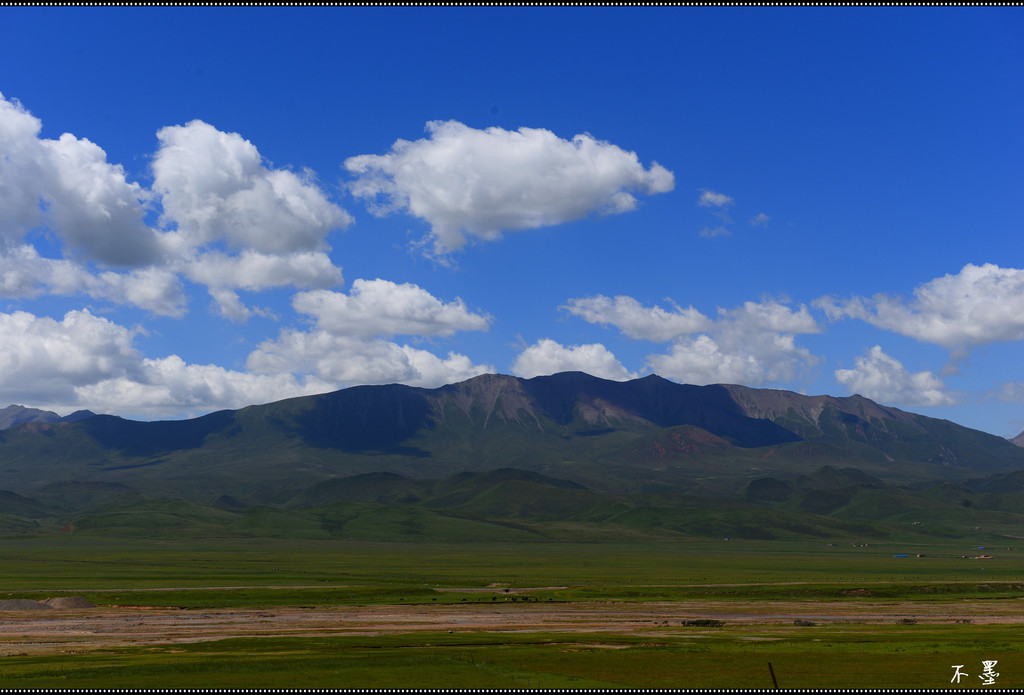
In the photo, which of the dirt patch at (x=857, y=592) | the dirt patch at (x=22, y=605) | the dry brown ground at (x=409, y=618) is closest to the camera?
the dry brown ground at (x=409, y=618)

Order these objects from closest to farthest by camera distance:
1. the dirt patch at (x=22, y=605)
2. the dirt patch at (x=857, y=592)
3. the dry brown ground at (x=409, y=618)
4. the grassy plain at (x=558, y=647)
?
1. the grassy plain at (x=558, y=647)
2. the dry brown ground at (x=409, y=618)
3. the dirt patch at (x=22, y=605)
4. the dirt patch at (x=857, y=592)

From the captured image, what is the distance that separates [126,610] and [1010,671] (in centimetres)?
9234

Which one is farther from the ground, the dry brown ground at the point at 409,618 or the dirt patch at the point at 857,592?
the dry brown ground at the point at 409,618

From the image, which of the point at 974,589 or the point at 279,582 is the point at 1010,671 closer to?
the point at 974,589

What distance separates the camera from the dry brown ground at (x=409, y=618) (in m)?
80.6

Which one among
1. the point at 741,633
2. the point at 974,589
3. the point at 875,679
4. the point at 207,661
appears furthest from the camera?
the point at 974,589

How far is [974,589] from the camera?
500 ft

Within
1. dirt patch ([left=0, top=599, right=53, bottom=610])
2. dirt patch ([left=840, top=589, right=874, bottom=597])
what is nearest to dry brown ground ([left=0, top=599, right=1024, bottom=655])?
dirt patch ([left=0, top=599, right=53, bottom=610])

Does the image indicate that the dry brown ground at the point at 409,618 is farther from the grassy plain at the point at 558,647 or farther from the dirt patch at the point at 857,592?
the dirt patch at the point at 857,592

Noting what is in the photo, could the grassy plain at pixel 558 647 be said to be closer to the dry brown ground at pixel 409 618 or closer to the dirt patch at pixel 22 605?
the dry brown ground at pixel 409 618

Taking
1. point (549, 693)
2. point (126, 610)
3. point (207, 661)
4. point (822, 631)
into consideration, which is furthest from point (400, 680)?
point (126, 610)

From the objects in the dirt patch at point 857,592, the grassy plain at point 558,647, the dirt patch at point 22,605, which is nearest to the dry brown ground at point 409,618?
the grassy plain at point 558,647

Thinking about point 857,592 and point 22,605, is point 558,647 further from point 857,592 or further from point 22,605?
point 857,592

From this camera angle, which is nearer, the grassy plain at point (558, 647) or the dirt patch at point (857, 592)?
the grassy plain at point (558, 647)
